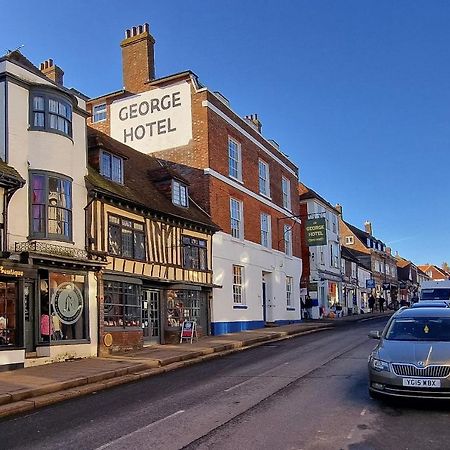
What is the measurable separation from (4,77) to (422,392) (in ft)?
45.2

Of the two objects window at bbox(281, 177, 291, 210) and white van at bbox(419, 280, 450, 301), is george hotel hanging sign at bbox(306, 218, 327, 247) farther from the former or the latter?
white van at bbox(419, 280, 450, 301)

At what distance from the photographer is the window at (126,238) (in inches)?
763

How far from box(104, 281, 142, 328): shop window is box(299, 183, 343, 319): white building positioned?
2221cm

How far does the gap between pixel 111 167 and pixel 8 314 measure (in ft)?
24.9

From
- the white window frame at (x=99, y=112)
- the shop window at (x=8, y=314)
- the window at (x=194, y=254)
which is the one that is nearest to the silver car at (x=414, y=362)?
the shop window at (x=8, y=314)

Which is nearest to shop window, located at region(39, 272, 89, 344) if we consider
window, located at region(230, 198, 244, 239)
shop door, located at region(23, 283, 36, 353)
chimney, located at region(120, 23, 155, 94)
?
shop door, located at region(23, 283, 36, 353)

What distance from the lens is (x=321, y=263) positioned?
1831 inches

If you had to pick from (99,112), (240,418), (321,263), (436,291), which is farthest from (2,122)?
(321,263)

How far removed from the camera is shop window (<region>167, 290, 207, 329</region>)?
2282cm

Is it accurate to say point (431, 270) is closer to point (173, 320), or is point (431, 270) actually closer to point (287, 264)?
point (287, 264)

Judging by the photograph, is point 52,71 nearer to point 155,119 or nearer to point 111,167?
point 155,119

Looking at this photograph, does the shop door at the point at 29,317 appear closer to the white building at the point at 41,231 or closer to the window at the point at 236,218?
the white building at the point at 41,231

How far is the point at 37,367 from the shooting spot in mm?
15125

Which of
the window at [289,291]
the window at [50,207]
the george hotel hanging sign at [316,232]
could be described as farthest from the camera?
the window at [289,291]
